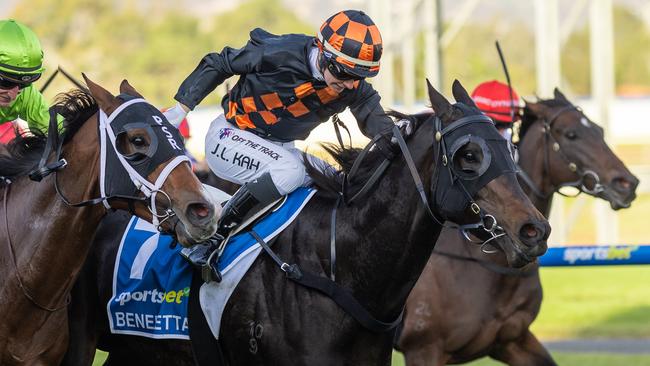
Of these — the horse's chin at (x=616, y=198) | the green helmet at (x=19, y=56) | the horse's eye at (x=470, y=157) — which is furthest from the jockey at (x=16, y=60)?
the horse's chin at (x=616, y=198)

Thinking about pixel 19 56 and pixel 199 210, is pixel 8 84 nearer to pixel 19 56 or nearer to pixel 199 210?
pixel 19 56

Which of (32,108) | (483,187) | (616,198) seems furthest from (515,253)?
(616,198)

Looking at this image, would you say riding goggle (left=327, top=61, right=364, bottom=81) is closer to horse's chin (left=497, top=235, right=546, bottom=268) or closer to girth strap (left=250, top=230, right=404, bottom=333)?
girth strap (left=250, top=230, right=404, bottom=333)

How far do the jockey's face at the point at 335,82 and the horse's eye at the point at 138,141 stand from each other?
3.47 feet

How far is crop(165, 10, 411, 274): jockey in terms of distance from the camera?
16.7 ft

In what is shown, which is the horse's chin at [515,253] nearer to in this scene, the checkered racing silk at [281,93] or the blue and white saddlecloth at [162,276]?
the checkered racing silk at [281,93]

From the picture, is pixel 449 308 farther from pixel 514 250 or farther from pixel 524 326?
pixel 514 250

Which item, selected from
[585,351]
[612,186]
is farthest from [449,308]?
[585,351]

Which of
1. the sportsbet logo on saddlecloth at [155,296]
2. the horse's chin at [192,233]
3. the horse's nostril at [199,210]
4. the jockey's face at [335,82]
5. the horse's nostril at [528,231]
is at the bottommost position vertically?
the sportsbet logo on saddlecloth at [155,296]

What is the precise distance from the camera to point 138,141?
4500 millimetres

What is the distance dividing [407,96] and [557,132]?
14.3m

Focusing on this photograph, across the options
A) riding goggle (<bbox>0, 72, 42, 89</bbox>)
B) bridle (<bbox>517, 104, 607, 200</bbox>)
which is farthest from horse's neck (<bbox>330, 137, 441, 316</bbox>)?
bridle (<bbox>517, 104, 607, 200</bbox>)

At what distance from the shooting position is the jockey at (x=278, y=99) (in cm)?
508

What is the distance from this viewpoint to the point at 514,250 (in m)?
4.44
